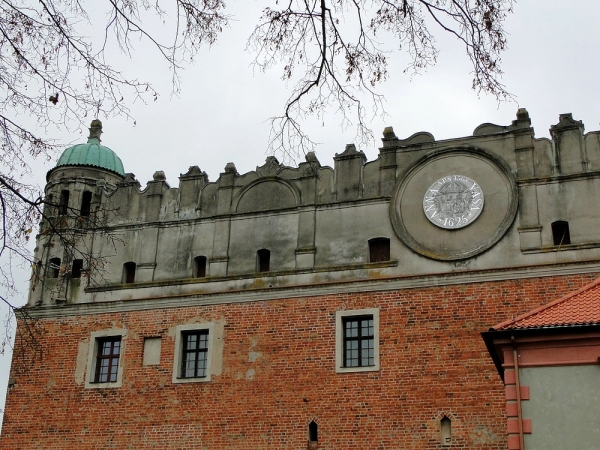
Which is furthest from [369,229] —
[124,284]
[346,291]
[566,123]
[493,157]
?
[124,284]

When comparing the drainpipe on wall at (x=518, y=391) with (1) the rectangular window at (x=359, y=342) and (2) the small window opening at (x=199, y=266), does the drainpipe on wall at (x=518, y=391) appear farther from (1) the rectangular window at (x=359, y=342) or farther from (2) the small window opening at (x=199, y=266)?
(2) the small window opening at (x=199, y=266)

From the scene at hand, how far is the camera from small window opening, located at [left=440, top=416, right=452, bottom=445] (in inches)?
769

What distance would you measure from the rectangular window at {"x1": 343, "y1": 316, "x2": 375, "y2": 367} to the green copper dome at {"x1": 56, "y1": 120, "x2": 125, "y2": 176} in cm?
1014

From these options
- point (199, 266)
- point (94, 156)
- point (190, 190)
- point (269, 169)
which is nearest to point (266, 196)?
point (269, 169)

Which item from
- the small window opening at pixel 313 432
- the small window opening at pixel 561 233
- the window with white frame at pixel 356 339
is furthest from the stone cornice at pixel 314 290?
the small window opening at pixel 313 432

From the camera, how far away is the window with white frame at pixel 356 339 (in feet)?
69.1

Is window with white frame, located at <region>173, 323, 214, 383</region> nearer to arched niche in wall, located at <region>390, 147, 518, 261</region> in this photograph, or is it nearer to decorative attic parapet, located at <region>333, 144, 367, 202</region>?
decorative attic parapet, located at <region>333, 144, 367, 202</region>

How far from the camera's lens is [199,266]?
23.9 m

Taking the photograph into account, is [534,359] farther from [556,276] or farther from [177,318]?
[177,318]

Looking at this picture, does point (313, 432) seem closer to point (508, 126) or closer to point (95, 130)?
point (508, 126)

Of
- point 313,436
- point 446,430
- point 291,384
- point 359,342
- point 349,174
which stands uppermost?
point 349,174

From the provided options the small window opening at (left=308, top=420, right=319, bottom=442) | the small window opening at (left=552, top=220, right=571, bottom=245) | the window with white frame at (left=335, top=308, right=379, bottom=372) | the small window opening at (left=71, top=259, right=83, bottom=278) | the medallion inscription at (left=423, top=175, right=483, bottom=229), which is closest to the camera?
the small window opening at (left=552, top=220, right=571, bottom=245)

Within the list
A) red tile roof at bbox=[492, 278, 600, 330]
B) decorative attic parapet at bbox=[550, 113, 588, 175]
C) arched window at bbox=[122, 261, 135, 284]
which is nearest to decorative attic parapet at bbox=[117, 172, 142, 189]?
arched window at bbox=[122, 261, 135, 284]

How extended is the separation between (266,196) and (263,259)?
6.03 ft
